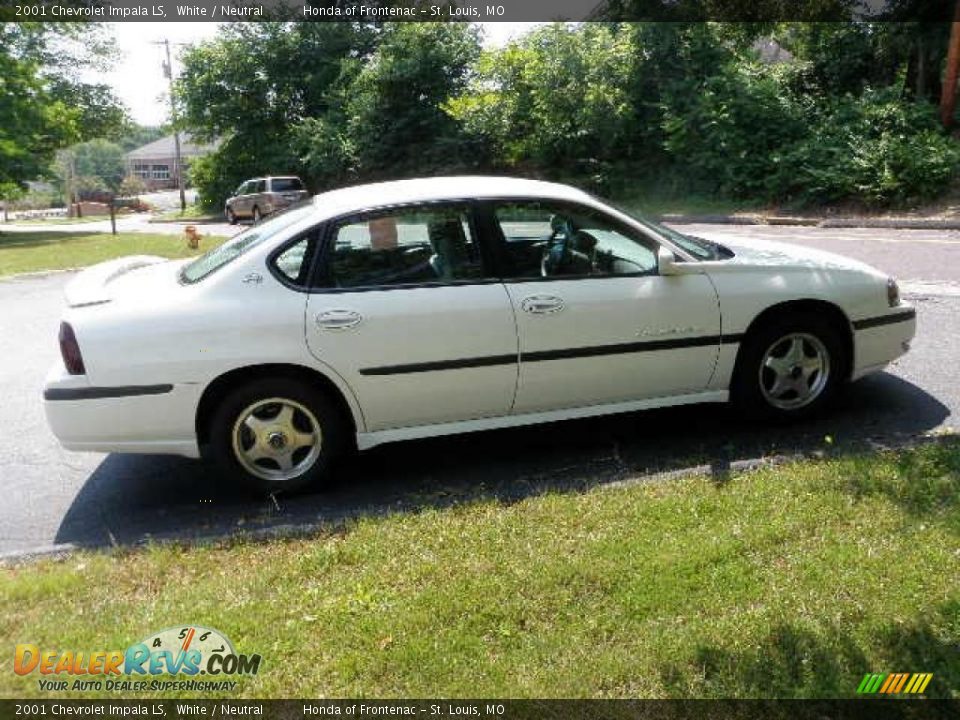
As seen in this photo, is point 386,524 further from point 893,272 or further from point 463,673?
point 893,272

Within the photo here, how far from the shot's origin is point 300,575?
3.35m

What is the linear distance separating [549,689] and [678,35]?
21862 millimetres

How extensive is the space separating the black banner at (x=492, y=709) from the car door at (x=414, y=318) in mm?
1861

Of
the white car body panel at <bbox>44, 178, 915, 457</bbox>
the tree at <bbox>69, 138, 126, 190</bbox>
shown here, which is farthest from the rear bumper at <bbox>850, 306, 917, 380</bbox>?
the tree at <bbox>69, 138, 126, 190</bbox>

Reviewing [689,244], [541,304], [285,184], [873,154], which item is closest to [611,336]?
[541,304]

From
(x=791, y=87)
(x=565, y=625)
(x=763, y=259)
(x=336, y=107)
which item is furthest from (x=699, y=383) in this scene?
(x=336, y=107)

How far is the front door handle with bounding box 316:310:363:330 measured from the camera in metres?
4.07

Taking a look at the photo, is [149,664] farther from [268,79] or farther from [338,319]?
[268,79]

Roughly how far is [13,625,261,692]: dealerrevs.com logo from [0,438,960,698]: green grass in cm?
5

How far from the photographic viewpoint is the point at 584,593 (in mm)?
3078

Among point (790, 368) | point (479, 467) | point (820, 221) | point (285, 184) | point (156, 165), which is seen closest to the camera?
point (479, 467)

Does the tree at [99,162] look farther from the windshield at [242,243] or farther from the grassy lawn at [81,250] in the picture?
the windshield at [242,243]

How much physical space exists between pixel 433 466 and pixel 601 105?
63.8ft

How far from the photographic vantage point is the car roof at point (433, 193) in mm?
4355
